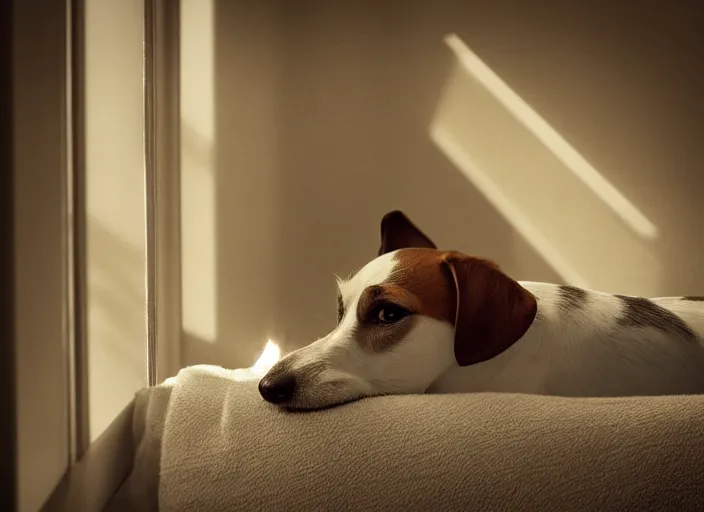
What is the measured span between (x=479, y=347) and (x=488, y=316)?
0.16ft

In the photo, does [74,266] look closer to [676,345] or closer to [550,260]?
[676,345]

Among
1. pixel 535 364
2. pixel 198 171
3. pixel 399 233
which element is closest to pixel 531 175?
pixel 399 233

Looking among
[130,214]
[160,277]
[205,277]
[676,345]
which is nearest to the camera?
[676,345]

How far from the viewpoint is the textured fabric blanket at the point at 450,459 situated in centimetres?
67

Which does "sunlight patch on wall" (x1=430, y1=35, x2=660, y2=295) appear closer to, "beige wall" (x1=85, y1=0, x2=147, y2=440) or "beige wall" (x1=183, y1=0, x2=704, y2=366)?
"beige wall" (x1=183, y1=0, x2=704, y2=366)

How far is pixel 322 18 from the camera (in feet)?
6.60

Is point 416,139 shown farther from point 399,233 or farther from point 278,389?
point 278,389

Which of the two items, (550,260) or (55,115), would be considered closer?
(55,115)

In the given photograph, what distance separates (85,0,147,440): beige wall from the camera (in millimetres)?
887

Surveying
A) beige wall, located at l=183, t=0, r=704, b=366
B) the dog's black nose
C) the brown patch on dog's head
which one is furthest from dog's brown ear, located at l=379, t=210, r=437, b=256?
beige wall, located at l=183, t=0, r=704, b=366

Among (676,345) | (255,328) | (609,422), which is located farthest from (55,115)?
(255,328)

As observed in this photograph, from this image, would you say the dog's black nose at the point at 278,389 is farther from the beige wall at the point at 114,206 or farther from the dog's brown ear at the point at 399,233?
the dog's brown ear at the point at 399,233

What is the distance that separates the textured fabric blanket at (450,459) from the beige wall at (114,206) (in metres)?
0.26

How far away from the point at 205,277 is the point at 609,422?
4.68 feet
